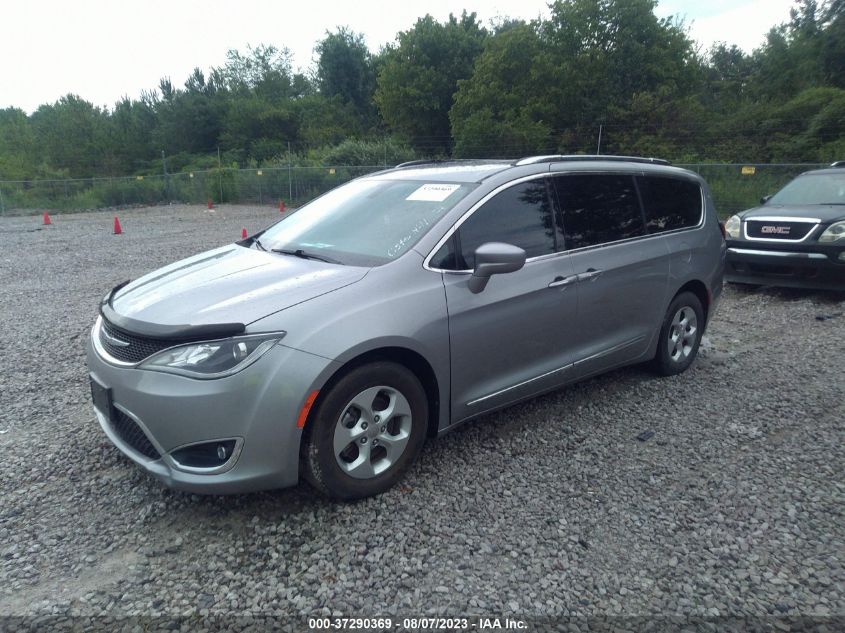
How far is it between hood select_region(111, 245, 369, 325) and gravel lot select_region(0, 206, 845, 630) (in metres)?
1.01

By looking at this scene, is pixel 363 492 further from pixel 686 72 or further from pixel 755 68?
pixel 755 68

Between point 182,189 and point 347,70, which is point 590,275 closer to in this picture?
point 182,189

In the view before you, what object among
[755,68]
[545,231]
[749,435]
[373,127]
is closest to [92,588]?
[545,231]

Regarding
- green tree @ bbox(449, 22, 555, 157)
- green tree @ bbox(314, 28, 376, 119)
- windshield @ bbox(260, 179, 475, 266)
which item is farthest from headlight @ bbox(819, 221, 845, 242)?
Result: green tree @ bbox(314, 28, 376, 119)

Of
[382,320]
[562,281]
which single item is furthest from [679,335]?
[382,320]

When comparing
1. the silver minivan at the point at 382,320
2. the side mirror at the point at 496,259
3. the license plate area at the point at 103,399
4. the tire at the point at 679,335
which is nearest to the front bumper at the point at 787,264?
the tire at the point at 679,335

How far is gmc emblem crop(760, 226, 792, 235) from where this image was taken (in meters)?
8.32

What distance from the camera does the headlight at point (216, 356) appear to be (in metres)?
2.88

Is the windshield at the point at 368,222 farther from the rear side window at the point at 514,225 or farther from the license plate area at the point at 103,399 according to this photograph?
the license plate area at the point at 103,399

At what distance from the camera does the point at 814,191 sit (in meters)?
9.08

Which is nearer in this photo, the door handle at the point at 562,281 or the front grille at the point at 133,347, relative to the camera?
the front grille at the point at 133,347

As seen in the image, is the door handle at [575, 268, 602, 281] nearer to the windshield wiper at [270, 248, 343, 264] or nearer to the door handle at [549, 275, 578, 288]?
the door handle at [549, 275, 578, 288]

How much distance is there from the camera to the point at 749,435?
13.9ft

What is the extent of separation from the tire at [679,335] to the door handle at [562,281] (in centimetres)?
131
